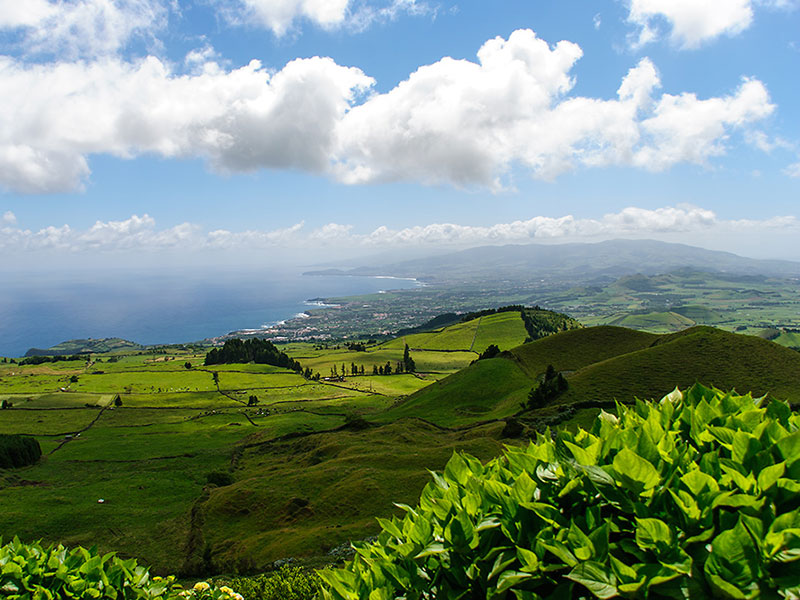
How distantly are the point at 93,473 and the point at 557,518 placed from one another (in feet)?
209

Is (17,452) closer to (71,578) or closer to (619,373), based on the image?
(71,578)

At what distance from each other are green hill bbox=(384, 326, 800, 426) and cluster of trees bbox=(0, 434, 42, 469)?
48.0m

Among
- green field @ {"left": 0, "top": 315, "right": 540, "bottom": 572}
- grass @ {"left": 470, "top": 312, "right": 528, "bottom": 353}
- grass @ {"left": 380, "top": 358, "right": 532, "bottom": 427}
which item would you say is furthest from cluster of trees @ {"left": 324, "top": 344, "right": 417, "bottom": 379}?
grass @ {"left": 380, "top": 358, "right": 532, "bottom": 427}

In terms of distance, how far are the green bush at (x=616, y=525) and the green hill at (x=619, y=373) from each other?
47.4 m

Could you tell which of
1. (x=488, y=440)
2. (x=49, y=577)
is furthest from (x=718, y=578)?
(x=488, y=440)

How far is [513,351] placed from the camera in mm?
83375

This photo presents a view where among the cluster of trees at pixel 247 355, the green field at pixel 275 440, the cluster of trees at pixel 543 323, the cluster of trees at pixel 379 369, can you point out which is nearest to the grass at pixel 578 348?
the green field at pixel 275 440

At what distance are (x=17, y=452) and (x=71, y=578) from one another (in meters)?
68.4

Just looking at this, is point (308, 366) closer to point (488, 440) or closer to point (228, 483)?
point (228, 483)

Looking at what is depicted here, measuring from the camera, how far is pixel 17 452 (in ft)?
175

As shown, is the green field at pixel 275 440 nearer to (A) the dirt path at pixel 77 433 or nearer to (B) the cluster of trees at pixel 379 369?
(A) the dirt path at pixel 77 433

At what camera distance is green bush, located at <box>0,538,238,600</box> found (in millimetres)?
4578

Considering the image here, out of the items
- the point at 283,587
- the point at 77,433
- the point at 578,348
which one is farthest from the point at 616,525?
the point at 77,433

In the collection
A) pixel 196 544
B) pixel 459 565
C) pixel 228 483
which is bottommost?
pixel 228 483
